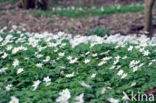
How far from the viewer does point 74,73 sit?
3.73 meters

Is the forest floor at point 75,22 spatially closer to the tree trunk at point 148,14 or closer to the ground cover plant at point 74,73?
the tree trunk at point 148,14

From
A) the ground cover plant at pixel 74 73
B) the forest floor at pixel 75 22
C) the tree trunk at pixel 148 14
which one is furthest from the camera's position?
the forest floor at pixel 75 22

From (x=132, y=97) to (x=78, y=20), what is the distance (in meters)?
7.32

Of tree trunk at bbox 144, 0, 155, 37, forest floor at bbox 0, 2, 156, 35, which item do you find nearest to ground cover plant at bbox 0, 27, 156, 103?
tree trunk at bbox 144, 0, 155, 37

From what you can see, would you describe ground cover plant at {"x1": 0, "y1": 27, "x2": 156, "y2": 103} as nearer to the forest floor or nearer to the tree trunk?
the tree trunk

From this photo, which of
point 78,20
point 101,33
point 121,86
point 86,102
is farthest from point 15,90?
point 78,20

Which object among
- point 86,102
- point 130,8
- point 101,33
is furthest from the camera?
point 130,8

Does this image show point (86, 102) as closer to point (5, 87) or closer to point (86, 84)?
point (86, 84)

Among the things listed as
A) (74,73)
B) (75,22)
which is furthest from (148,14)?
(74,73)

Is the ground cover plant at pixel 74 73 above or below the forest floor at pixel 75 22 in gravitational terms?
above

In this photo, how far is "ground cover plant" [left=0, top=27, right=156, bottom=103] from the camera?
301 cm

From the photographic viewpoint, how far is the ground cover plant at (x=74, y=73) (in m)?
3.01

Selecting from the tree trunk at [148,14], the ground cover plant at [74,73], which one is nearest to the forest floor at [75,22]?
the tree trunk at [148,14]

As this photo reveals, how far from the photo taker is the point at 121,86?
332cm
